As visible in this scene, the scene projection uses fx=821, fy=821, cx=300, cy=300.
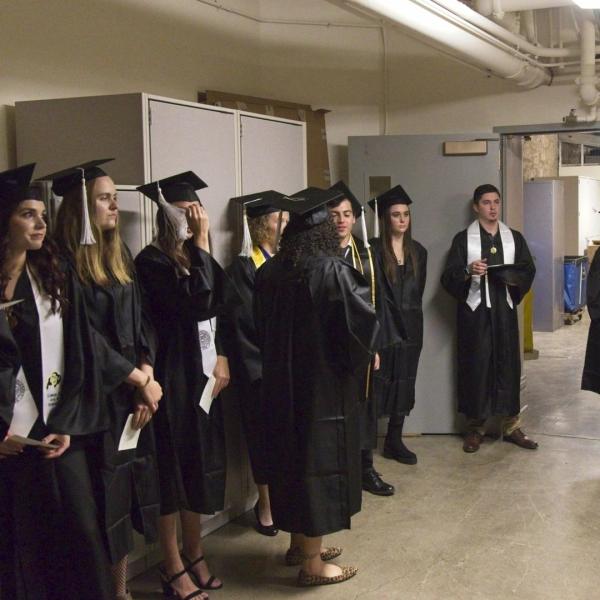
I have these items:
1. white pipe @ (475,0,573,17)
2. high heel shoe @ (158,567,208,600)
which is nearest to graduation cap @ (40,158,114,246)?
high heel shoe @ (158,567,208,600)

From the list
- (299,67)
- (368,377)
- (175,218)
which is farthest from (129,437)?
(299,67)

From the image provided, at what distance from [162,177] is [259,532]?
175 cm

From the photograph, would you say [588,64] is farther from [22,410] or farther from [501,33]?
[22,410]

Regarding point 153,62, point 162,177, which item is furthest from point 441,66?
point 162,177

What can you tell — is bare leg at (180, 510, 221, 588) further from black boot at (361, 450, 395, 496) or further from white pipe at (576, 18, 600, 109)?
white pipe at (576, 18, 600, 109)

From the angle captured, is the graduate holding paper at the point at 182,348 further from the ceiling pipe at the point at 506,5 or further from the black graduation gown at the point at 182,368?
the ceiling pipe at the point at 506,5

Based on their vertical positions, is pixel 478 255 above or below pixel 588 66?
below

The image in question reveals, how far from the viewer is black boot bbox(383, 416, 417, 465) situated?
4977mm

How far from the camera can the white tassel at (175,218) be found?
10.4ft

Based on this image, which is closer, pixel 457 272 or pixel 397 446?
pixel 397 446

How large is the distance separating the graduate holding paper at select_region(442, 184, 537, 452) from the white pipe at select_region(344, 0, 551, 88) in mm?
810

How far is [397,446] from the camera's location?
5031 mm

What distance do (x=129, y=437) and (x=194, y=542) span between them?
0.72 m

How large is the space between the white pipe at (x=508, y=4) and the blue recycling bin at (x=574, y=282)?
573 cm
